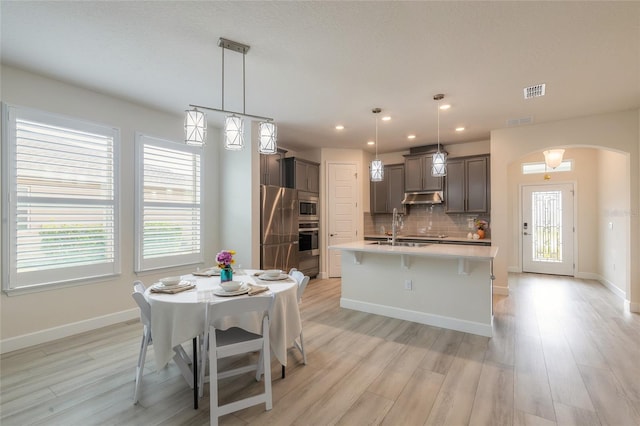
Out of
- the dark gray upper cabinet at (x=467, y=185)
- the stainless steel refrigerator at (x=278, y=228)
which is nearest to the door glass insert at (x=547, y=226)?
the dark gray upper cabinet at (x=467, y=185)

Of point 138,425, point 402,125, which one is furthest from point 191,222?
point 402,125

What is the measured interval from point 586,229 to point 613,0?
5654mm

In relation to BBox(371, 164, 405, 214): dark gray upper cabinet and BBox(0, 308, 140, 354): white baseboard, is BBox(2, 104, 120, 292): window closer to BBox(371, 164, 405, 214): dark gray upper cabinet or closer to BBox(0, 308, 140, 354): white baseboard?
BBox(0, 308, 140, 354): white baseboard

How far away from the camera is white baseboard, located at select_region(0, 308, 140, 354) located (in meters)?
2.96

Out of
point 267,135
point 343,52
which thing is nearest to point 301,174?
point 267,135

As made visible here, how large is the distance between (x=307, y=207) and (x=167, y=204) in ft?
8.57

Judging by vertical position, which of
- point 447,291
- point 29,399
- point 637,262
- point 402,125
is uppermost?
point 402,125

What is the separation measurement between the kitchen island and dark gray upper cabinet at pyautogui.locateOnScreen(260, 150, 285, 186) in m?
1.89

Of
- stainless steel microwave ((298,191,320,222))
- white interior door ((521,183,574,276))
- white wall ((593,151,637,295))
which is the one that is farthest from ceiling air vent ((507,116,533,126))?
stainless steel microwave ((298,191,320,222))

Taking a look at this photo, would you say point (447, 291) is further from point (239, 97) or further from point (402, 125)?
point (239, 97)

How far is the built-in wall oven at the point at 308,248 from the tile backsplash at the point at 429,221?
1319 mm

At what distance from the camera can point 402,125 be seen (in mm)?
4793

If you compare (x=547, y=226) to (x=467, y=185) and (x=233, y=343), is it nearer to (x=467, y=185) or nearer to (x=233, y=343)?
(x=467, y=185)

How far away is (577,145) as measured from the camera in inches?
173
